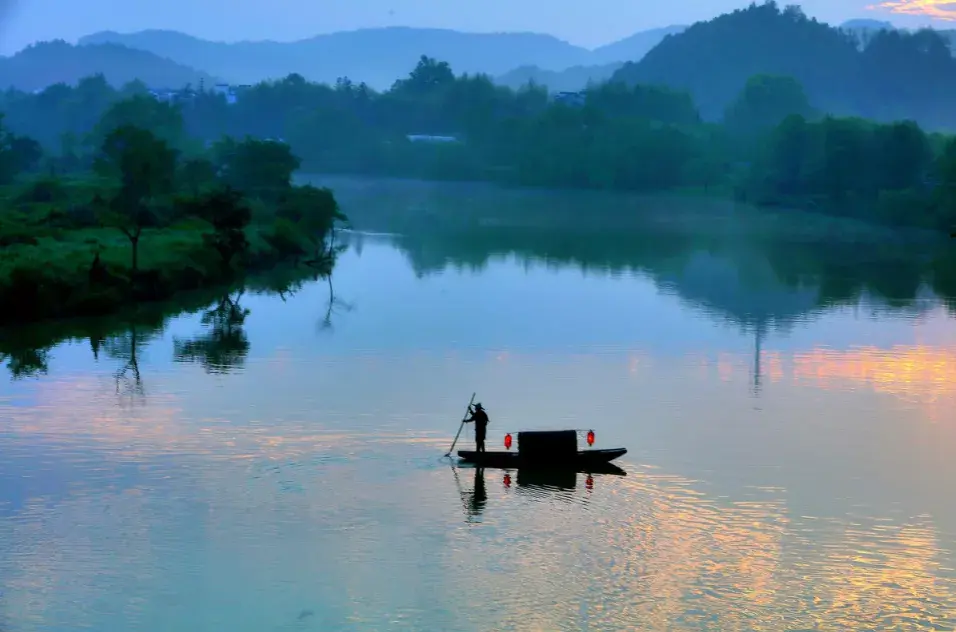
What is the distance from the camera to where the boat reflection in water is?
115 feet

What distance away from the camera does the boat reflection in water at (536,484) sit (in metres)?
A: 35.2

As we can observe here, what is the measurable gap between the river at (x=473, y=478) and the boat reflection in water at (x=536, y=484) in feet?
0.47

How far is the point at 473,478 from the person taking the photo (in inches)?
1462

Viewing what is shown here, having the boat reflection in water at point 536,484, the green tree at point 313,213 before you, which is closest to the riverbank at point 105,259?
the green tree at point 313,213

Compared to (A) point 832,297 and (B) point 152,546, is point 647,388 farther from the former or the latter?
(A) point 832,297

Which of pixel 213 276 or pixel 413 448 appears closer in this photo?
pixel 413 448

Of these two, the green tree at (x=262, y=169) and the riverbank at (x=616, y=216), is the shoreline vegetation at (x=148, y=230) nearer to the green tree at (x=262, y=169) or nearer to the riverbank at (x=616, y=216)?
the green tree at (x=262, y=169)

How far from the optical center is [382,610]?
27531 mm

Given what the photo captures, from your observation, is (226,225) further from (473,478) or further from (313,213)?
(473,478)

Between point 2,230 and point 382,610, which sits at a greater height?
point 2,230

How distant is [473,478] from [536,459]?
188cm

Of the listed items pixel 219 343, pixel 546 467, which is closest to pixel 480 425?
pixel 546 467

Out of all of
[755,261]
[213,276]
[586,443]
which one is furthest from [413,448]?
[755,261]

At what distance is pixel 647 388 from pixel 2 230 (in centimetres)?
4733
